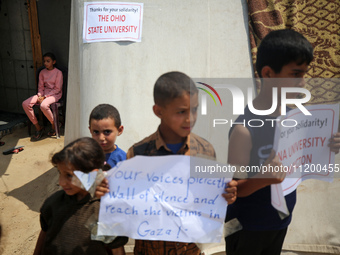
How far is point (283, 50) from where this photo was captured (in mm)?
1459

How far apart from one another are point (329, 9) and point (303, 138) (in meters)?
1.45

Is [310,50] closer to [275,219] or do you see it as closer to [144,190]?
[275,219]

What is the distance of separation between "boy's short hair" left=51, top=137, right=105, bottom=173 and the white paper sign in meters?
0.75

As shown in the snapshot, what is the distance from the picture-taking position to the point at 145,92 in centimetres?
270

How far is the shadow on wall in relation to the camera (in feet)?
11.1

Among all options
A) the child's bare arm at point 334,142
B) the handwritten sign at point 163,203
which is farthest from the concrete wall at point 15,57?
the child's bare arm at point 334,142

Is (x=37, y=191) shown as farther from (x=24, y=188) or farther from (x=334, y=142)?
(x=334, y=142)

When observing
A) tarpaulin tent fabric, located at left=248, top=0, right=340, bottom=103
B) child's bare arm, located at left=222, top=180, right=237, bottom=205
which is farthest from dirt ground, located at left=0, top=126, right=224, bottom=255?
tarpaulin tent fabric, located at left=248, top=0, right=340, bottom=103

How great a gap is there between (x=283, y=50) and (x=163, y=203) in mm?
793

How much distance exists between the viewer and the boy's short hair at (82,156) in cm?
145

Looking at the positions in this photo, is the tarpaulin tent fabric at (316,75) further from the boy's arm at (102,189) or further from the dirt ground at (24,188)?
the boy's arm at (102,189)

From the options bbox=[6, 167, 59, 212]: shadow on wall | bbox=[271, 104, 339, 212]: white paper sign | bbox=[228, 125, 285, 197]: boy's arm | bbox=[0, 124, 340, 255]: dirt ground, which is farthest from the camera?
bbox=[6, 167, 59, 212]: shadow on wall

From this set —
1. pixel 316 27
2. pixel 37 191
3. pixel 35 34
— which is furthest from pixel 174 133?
pixel 35 34

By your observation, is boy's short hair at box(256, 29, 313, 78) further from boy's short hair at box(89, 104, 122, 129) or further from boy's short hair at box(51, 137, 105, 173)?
boy's short hair at box(89, 104, 122, 129)
